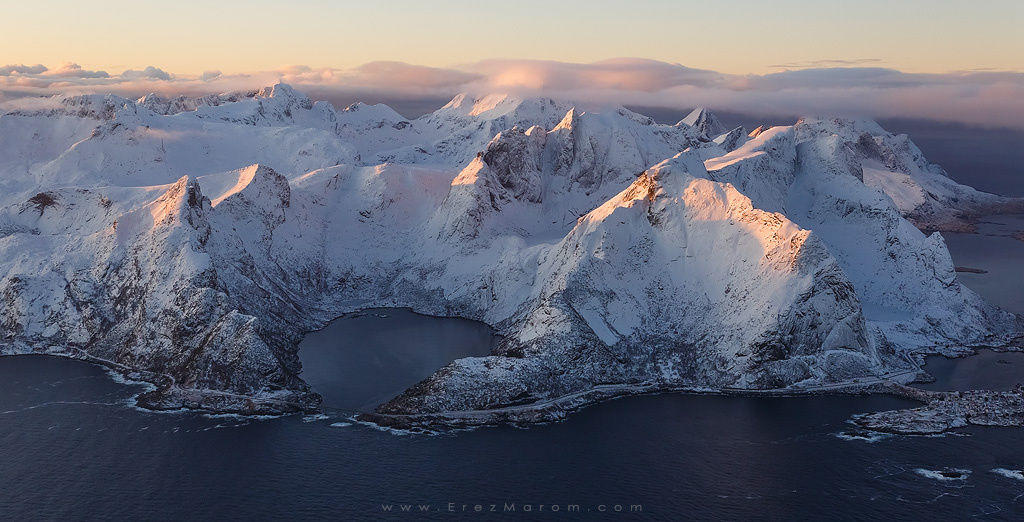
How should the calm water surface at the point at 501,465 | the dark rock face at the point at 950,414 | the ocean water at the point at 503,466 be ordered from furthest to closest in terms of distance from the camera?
1. the dark rock face at the point at 950,414
2. the calm water surface at the point at 501,465
3. the ocean water at the point at 503,466

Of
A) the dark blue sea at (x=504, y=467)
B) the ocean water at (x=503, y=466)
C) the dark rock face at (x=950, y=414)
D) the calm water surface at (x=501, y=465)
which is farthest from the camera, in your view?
the dark rock face at (x=950, y=414)

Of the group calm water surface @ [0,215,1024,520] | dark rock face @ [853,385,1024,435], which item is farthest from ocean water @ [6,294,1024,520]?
dark rock face @ [853,385,1024,435]

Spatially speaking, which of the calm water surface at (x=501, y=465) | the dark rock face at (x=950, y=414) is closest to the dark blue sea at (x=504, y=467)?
the calm water surface at (x=501, y=465)

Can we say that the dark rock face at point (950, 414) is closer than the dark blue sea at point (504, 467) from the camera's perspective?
No

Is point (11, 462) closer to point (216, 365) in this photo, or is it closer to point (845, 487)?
point (216, 365)

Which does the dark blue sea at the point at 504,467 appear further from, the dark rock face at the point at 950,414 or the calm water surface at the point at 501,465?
the dark rock face at the point at 950,414

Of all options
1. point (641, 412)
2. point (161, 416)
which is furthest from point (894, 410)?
point (161, 416)

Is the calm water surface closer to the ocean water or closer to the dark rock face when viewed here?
the ocean water

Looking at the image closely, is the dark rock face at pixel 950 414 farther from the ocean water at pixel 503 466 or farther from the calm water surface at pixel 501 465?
the ocean water at pixel 503 466

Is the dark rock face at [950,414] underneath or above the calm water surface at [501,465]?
above

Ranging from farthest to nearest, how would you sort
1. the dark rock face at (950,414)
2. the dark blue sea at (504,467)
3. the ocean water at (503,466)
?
the dark rock face at (950,414)
the ocean water at (503,466)
the dark blue sea at (504,467)
